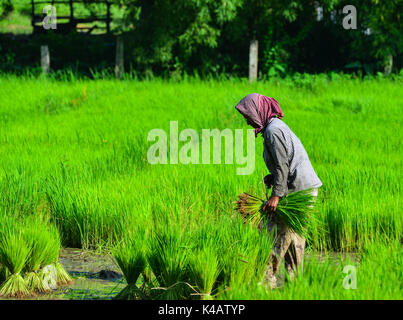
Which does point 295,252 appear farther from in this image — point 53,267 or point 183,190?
point 183,190

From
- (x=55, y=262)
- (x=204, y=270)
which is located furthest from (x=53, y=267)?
(x=204, y=270)

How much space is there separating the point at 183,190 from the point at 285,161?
8.70ft

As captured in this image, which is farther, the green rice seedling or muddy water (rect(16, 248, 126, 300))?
the green rice seedling

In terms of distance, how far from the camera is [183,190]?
287 inches

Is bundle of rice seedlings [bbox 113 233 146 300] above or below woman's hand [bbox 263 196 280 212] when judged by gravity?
below

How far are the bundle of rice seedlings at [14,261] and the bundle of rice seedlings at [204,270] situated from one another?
52.1 inches

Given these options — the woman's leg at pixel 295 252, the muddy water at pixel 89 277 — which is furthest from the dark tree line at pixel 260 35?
the woman's leg at pixel 295 252

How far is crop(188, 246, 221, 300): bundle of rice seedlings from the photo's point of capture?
15.0 feet

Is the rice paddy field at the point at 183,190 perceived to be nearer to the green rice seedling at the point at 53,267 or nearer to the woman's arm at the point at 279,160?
the green rice seedling at the point at 53,267

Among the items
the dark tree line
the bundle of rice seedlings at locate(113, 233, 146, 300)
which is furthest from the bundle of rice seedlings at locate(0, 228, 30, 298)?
the dark tree line

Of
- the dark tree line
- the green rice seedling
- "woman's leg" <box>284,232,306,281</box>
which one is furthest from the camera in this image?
the dark tree line

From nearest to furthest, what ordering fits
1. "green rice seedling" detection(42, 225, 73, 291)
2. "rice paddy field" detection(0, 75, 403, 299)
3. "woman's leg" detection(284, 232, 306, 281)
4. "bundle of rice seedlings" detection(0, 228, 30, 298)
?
"rice paddy field" detection(0, 75, 403, 299)
"woman's leg" detection(284, 232, 306, 281)
"bundle of rice seedlings" detection(0, 228, 30, 298)
"green rice seedling" detection(42, 225, 73, 291)

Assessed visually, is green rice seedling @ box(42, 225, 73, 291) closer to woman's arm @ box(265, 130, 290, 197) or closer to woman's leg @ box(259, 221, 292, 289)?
woman's leg @ box(259, 221, 292, 289)
